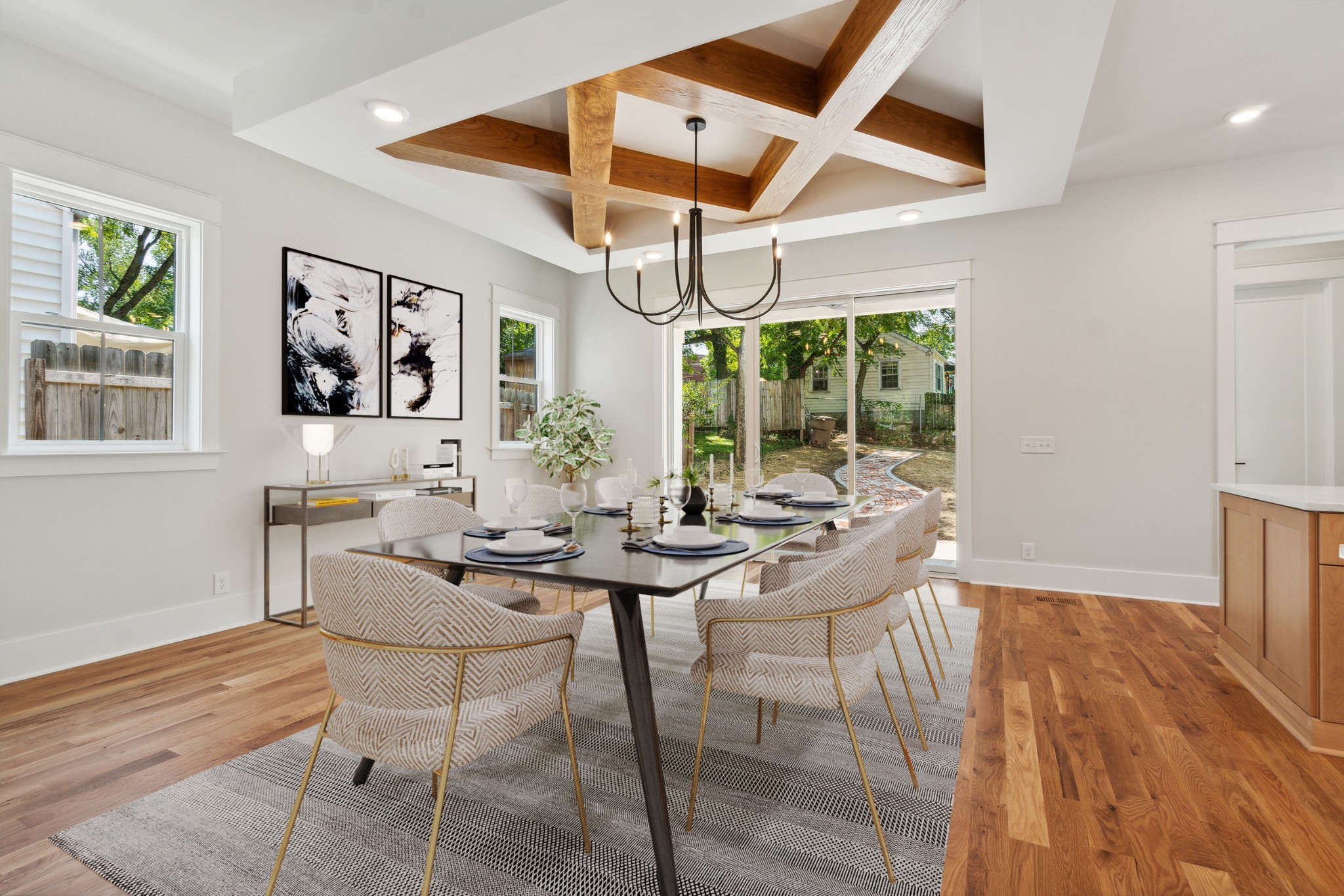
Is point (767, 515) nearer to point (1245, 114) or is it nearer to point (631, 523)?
point (631, 523)

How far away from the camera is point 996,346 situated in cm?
457

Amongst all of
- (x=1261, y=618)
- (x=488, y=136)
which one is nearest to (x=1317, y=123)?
(x=1261, y=618)

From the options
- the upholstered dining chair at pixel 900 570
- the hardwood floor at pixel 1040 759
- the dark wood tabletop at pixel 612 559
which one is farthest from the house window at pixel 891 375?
the dark wood tabletop at pixel 612 559

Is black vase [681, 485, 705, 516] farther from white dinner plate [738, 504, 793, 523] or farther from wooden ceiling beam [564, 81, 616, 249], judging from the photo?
wooden ceiling beam [564, 81, 616, 249]

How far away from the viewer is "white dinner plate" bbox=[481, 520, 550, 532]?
2186mm

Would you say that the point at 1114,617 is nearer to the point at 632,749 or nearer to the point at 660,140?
the point at 632,749

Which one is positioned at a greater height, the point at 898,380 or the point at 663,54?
the point at 663,54

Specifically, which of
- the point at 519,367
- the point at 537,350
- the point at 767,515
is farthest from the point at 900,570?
the point at 537,350

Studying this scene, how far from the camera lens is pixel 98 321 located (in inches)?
122

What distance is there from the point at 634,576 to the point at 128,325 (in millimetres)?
3254

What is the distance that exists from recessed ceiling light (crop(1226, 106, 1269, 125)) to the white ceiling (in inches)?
2.4

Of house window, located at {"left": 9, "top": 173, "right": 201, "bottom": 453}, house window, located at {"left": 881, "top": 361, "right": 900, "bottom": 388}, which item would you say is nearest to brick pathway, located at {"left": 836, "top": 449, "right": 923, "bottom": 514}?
house window, located at {"left": 881, "top": 361, "right": 900, "bottom": 388}

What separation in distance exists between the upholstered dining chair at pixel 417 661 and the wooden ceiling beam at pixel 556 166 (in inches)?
108

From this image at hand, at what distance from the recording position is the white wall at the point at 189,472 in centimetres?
285
